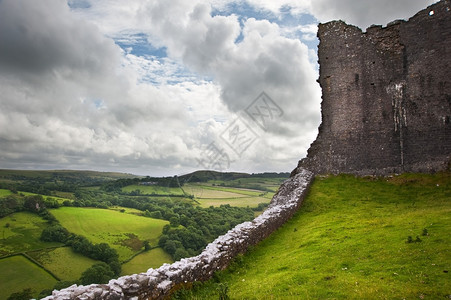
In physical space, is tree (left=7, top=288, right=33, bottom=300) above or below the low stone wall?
below

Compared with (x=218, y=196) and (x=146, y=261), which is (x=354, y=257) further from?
(x=218, y=196)

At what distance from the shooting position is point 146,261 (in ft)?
175

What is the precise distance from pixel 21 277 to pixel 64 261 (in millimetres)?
6198

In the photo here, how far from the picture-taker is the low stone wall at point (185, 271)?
5227mm

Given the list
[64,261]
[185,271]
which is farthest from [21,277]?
[185,271]

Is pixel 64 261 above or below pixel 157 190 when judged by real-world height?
below

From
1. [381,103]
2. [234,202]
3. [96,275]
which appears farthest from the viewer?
[234,202]

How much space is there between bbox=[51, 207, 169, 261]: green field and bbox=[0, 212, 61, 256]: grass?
189 inches

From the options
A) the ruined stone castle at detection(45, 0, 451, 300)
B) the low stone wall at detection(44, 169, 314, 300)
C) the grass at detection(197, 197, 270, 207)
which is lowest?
the grass at detection(197, 197, 270, 207)

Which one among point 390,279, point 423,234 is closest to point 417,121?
point 423,234

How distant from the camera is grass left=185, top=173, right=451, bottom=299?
6156mm

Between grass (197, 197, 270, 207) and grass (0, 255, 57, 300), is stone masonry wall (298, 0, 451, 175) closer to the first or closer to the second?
grass (0, 255, 57, 300)

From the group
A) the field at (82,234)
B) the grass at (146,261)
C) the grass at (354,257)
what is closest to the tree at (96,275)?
the field at (82,234)

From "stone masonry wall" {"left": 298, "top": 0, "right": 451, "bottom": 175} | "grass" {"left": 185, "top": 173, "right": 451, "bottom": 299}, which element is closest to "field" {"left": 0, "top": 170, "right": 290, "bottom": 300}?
"stone masonry wall" {"left": 298, "top": 0, "right": 451, "bottom": 175}
